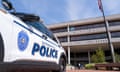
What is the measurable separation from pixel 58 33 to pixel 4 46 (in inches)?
1999

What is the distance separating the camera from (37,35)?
4.13 m

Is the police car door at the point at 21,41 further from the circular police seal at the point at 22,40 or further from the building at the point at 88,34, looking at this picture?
the building at the point at 88,34

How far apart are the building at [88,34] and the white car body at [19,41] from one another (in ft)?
136

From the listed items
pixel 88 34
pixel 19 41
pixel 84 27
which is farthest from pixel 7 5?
pixel 84 27

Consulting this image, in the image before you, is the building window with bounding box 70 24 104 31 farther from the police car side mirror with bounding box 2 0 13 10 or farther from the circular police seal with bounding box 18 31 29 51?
the police car side mirror with bounding box 2 0 13 10

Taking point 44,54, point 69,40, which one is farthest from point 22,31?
point 69,40

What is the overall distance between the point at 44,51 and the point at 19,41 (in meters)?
1.22

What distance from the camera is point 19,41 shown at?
332 centimetres

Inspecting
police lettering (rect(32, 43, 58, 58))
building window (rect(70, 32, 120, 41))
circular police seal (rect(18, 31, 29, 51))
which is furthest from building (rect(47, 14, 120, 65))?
circular police seal (rect(18, 31, 29, 51))

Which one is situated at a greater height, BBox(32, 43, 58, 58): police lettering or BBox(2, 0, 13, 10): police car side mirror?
BBox(2, 0, 13, 10): police car side mirror

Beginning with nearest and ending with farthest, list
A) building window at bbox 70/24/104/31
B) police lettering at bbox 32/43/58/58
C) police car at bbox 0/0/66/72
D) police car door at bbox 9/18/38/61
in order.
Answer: police car at bbox 0/0/66/72, police car door at bbox 9/18/38/61, police lettering at bbox 32/43/58/58, building window at bbox 70/24/104/31

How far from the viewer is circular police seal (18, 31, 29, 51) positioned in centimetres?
334

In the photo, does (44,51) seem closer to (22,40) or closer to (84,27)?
(22,40)

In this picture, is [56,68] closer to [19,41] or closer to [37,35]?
[37,35]
